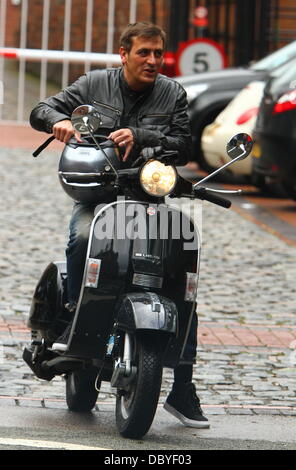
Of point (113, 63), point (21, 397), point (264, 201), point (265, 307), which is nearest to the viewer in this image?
point (21, 397)

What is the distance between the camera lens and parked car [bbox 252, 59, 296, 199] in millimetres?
13398

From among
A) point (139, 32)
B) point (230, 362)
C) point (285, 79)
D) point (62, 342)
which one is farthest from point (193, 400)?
point (285, 79)

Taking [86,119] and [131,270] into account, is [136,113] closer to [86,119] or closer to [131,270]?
[86,119]

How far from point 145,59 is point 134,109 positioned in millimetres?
240

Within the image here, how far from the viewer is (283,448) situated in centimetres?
558

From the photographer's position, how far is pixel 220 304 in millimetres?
9180

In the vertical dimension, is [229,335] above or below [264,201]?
above

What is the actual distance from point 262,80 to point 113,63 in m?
7.42

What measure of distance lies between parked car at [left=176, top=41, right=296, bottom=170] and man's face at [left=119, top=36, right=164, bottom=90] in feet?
32.9

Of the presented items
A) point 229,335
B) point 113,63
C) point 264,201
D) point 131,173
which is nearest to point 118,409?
point 131,173

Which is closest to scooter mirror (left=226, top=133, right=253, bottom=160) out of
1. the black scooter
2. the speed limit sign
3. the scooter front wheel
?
the black scooter

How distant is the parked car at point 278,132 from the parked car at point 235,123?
0.97 m

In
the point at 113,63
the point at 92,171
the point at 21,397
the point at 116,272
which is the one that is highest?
the point at 92,171

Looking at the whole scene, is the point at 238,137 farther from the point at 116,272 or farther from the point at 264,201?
the point at 264,201
